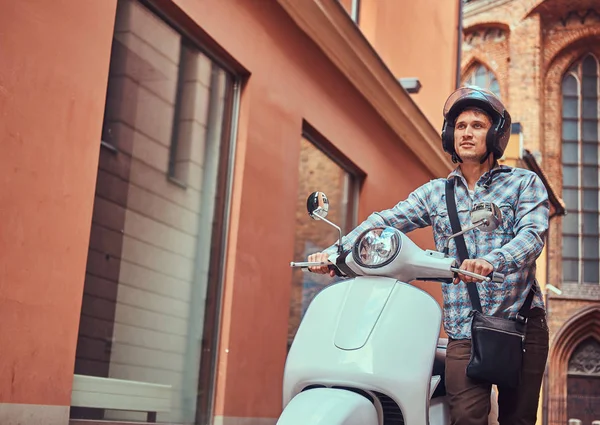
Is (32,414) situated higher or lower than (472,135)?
lower

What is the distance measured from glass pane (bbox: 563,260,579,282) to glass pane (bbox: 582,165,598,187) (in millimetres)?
2809

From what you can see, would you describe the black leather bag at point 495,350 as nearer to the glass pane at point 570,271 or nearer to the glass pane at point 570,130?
the glass pane at point 570,271

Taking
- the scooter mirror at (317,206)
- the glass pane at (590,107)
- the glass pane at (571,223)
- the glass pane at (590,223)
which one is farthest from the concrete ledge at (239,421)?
the glass pane at (590,107)

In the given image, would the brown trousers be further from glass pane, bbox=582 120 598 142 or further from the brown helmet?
glass pane, bbox=582 120 598 142

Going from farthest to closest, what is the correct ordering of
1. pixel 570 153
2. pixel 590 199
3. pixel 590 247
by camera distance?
pixel 570 153
pixel 590 199
pixel 590 247

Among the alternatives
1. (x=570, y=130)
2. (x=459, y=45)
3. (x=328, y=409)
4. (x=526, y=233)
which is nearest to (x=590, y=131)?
(x=570, y=130)

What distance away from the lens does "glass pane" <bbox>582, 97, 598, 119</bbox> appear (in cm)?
3078

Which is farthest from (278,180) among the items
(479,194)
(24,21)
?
(479,194)

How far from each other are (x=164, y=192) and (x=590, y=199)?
26.5 m

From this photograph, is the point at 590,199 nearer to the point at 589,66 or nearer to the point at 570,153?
the point at 570,153

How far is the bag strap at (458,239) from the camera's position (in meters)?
3.05

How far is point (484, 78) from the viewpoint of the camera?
32562 mm

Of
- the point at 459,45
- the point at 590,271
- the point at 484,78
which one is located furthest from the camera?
the point at 484,78

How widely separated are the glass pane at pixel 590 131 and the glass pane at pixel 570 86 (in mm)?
1160
